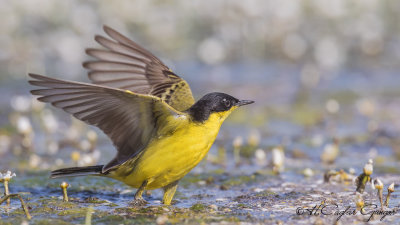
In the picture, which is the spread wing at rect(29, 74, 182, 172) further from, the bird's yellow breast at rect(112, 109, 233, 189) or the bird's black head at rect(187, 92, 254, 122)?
the bird's black head at rect(187, 92, 254, 122)

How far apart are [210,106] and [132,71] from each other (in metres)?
1.20

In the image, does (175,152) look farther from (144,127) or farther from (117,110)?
(117,110)

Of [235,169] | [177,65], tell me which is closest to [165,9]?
[177,65]

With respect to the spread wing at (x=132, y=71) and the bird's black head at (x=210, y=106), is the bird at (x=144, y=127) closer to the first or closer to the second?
the bird's black head at (x=210, y=106)

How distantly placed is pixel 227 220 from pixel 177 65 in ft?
36.8

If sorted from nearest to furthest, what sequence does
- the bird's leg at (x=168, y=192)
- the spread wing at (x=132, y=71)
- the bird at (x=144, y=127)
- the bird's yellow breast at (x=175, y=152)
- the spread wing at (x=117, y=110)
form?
1. the spread wing at (x=117, y=110)
2. the bird at (x=144, y=127)
3. the bird's yellow breast at (x=175, y=152)
4. the bird's leg at (x=168, y=192)
5. the spread wing at (x=132, y=71)

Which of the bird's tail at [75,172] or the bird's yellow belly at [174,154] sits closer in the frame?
the bird's yellow belly at [174,154]

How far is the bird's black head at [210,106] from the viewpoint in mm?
5844

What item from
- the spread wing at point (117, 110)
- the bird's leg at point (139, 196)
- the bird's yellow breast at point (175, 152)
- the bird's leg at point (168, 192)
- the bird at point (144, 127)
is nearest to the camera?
the spread wing at point (117, 110)

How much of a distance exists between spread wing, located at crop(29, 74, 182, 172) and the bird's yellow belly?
11 centimetres

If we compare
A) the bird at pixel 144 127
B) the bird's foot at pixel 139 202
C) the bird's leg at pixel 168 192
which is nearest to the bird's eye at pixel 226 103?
the bird at pixel 144 127

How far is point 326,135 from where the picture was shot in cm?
1048

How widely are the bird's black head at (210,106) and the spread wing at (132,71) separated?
557 mm

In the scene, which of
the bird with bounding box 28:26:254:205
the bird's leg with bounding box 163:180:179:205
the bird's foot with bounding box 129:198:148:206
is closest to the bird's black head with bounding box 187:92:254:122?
the bird with bounding box 28:26:254:205
